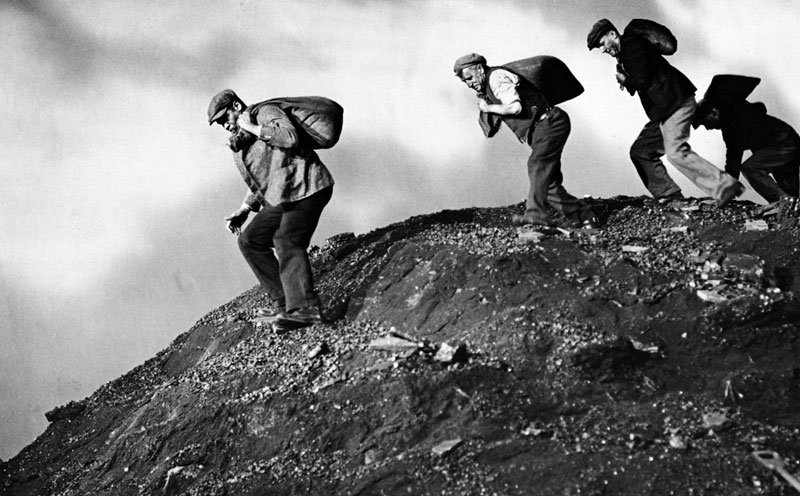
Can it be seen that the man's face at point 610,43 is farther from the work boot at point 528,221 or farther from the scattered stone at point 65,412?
the scattered stone at point 65,412

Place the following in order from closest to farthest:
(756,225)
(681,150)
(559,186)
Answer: (756,225)
(681,150)
(559,186)

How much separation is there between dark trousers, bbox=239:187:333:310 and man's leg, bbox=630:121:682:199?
13.5 ft

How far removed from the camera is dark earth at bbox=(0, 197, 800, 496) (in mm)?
7926

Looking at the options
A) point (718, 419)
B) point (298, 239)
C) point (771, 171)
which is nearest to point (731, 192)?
point (771, 171)

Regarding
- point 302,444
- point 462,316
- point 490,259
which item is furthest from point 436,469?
point 490,259

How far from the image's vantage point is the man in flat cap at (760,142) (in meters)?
12.2

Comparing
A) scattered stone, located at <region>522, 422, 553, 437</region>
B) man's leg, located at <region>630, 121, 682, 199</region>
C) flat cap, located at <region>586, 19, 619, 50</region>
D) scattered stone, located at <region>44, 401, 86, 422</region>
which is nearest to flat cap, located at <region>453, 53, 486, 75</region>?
flat cap, located at <region>586, 19, 619, 50</region>

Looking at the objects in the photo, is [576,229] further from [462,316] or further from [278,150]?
[278,150]

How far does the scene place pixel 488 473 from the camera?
783 centimetres

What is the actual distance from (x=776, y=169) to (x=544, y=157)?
299 cm

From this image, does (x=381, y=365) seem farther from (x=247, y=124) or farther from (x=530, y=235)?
(x=247, y=124)

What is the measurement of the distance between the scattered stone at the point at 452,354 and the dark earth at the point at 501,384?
15 mm

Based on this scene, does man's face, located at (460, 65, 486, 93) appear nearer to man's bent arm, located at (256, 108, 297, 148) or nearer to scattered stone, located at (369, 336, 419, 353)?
man's bent arm, located at (256, 108, 297, 148)

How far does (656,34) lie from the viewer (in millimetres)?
11625
